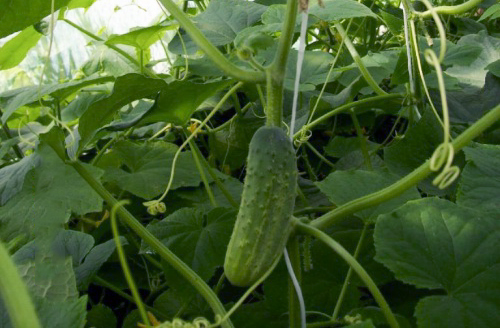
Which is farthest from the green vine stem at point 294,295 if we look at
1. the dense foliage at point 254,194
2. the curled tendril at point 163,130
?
the curled tendril at point 163,130

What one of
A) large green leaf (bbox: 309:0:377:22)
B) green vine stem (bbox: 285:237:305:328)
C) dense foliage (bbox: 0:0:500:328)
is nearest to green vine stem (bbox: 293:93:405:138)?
dense foliage (bbox: 0:0:500:328)

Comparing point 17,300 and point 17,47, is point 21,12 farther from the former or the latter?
point 17,300

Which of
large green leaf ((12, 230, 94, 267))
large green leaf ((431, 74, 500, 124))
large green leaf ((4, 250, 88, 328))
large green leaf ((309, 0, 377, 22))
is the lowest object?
large green leaf ((431, 74, 500, 124))

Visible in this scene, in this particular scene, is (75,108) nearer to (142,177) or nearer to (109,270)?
(142,177)

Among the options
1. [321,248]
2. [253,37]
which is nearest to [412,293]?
[321,248]

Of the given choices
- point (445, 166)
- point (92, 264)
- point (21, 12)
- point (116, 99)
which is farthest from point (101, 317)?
point (445, 166)

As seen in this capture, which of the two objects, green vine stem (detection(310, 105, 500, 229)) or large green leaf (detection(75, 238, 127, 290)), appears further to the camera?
large green leaf (detection(75, 238, 127, 290))

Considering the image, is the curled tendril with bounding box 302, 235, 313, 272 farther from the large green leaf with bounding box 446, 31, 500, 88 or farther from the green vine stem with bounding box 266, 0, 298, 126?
the large green leaf with bounding box 446, 31, 500, 88
